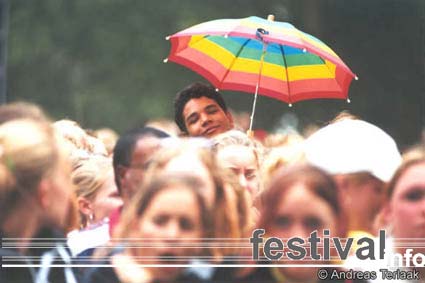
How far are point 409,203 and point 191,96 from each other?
3.04 ft

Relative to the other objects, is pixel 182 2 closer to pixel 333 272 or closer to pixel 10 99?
pixel 10 99

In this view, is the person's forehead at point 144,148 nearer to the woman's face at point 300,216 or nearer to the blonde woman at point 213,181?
the blonde woman at point 213,181

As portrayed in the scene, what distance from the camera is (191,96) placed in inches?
209

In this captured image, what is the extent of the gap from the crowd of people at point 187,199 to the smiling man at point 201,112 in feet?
0.11

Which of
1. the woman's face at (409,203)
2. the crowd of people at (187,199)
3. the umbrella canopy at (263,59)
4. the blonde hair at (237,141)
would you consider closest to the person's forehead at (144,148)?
the crowd of people at (187,199)

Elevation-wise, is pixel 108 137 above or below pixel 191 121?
below

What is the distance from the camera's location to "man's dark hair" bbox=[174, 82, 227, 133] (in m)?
5.28

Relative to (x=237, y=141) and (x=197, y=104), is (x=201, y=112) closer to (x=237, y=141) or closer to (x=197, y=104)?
(x=197, y=104)

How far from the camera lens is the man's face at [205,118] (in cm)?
531

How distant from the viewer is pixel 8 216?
515cm

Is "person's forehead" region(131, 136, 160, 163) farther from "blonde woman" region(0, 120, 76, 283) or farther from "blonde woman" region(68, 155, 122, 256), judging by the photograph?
"blonde woman" region(0, 120, 76, 283)

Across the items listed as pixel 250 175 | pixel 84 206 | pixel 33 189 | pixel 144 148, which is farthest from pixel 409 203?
pixel 33 189

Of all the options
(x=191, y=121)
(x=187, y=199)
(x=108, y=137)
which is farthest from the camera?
(x=191, y=121)

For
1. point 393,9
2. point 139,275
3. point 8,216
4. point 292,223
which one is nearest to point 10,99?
point 8,216
